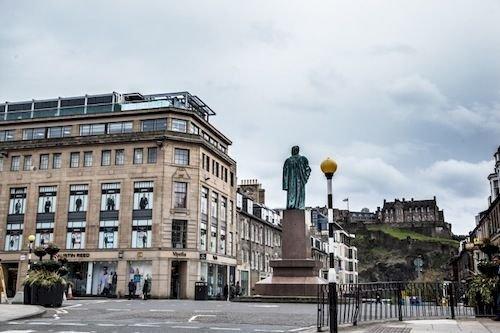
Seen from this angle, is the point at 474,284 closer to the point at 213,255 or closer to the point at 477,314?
the point at 477,314

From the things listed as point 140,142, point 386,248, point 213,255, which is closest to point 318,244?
point 213,255

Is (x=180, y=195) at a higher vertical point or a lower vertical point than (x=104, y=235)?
higher

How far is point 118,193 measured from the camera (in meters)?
48.8

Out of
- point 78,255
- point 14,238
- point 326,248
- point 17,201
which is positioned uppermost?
point 17,201

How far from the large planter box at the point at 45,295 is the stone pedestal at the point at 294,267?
9.79m

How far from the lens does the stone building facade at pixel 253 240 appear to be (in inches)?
2386

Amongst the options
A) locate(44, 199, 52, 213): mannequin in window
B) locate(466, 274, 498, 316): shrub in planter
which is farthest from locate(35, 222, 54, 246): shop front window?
locate(466, 274, 498, 316): shrub in planter

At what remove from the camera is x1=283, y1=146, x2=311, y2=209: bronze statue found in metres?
27.5

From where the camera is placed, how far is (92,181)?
163 ft

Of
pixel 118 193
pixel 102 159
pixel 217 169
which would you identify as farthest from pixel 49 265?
pixel 217 169

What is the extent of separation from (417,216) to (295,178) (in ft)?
475

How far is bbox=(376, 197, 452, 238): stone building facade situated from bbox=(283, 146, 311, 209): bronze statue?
138 metres

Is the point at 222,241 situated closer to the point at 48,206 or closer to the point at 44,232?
the point at 44,232

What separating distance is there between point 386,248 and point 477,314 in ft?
458
